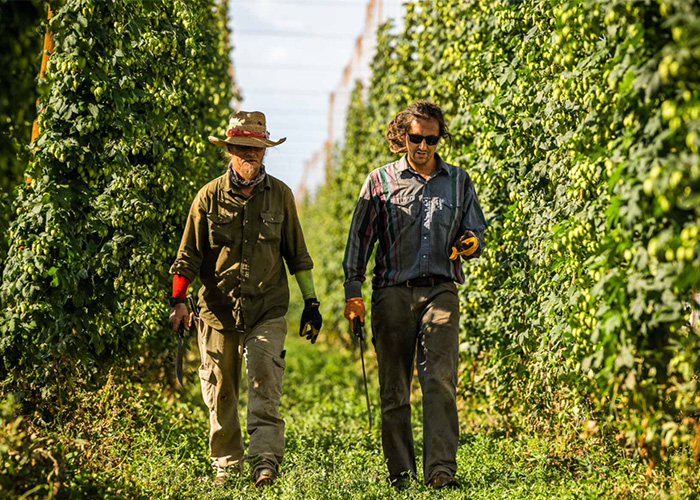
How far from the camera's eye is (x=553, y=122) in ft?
17.8

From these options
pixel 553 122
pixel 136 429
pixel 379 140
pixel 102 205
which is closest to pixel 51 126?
pixel 102 205

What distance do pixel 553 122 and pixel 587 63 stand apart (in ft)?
3.44

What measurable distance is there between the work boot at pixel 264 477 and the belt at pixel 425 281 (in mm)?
1443

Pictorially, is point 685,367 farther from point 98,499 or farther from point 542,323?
point 98,499

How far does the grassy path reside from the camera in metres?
4.78

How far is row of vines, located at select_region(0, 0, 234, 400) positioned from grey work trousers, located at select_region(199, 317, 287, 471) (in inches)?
29.7

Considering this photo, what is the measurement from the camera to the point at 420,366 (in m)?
5.39

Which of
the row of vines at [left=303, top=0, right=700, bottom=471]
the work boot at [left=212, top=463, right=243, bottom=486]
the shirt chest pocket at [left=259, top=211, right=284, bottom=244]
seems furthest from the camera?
the shirt chest pocket at [left=259, top=211, right=284, bottom=244]

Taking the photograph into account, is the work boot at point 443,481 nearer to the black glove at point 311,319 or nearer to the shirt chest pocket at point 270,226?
the black glove at point 311,319

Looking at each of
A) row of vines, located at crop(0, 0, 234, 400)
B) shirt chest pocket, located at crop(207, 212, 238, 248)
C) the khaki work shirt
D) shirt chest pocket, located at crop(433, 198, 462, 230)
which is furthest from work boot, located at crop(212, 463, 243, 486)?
shirt chest pocket, located at crop(433, 198, 462, 230)

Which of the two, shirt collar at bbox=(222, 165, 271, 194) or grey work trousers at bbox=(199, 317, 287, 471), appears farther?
shirt collar at bbox=(222, 165, 271, 194)

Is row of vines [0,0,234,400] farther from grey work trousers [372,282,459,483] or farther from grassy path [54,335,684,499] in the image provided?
grey work trousers [372,282,459,483]

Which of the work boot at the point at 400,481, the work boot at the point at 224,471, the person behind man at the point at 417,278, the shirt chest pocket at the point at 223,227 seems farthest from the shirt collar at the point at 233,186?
the work boot at the point at 400,481

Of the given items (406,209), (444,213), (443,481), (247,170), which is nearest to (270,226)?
(247,170)
